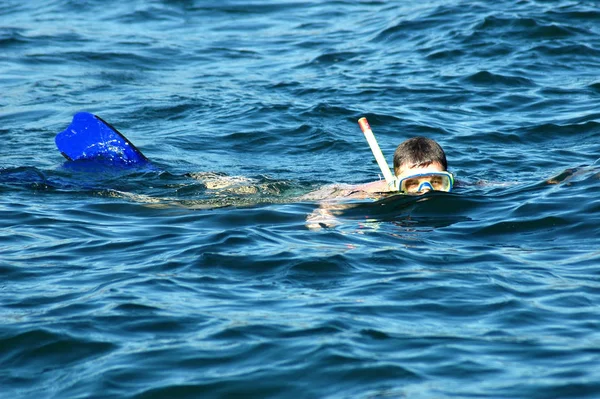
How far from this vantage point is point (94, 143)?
27.5 feet

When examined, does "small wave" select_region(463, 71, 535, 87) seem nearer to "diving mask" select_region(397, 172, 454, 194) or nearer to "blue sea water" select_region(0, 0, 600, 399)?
"blue sea water" select_region(0, 0, 600, 399)

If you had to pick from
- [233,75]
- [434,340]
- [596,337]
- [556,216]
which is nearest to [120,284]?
[434,340]

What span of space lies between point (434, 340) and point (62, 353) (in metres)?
1.71

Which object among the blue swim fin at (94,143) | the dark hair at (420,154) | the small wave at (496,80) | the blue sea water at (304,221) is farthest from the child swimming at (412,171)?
the small wave at (496,80)

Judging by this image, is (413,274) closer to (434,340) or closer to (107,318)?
(434,340)

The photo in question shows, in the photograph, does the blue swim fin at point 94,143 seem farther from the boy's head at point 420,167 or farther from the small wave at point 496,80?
the small wave at point 496,80

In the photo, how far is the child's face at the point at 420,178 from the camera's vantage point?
664 centimetres

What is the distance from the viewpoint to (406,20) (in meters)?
14.3

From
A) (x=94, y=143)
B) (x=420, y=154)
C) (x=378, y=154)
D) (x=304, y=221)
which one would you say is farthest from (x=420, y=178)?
(x=94, y=143)

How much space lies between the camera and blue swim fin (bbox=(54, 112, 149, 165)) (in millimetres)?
8320

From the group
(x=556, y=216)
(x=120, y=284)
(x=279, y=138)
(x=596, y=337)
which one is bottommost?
(x=596, y=337)

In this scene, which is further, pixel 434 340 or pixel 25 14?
pixel 25 14

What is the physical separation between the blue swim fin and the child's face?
269 cm

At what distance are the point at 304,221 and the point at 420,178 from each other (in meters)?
0.88
